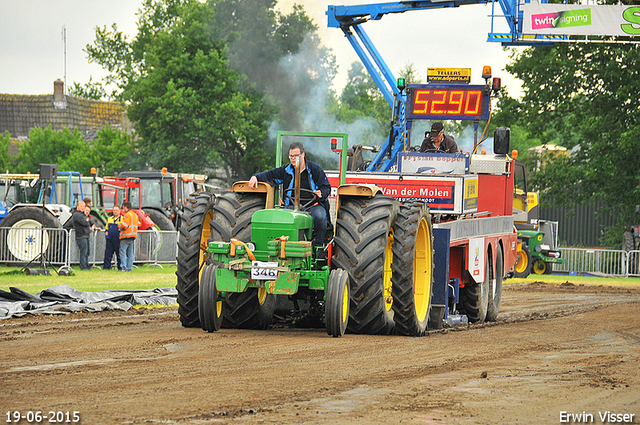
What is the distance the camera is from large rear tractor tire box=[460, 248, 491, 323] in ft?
42.5

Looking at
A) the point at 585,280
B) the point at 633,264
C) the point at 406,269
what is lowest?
the point at 585,280

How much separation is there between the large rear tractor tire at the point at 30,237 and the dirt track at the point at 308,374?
10.6 metres

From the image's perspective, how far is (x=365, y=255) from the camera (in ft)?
31.2

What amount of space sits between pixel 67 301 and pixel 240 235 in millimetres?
4627

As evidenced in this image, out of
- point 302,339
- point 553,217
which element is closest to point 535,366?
point 302,339

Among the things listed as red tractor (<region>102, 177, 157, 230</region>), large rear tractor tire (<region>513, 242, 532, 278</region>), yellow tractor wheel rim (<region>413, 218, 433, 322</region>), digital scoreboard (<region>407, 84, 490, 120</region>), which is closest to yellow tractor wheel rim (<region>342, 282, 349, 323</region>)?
yellow tractor wheel rim (<region>413, 218, 433, 322</region>)

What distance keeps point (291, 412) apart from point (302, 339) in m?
3.65

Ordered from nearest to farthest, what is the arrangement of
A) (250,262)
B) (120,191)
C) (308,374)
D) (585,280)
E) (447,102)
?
(308,374) < (250,262) < (447,102) < (585,280) < (120,191)

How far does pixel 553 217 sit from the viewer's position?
43750mm

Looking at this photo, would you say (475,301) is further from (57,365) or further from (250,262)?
(57,365)

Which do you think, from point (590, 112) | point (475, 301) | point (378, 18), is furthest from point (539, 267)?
point (475, 301)

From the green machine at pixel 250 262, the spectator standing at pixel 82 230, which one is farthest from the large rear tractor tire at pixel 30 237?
the green machine at pixel 250 262

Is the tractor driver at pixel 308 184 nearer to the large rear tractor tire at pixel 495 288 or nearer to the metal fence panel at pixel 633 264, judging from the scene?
the large rear tractor tire at pixel 495 288

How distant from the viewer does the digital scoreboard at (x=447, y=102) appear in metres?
14.8
